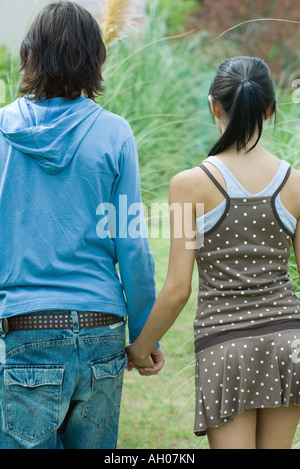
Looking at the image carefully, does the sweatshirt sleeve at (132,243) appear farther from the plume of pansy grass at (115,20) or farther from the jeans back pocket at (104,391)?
the plume of pansy grass at (115,20)

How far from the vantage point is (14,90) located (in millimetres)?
3283

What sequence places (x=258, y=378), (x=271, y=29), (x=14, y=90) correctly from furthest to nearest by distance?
1. (x=271, y=29)
2. (x=14, y=90)
3. (x=258, y=378)

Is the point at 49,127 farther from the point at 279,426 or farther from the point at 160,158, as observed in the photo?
the point at 160,158

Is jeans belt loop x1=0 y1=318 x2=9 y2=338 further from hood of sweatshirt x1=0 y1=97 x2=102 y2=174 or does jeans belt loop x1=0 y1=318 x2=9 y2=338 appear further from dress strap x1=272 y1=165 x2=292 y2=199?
dress strap x1=272 y1=165 x2=292 y2=199

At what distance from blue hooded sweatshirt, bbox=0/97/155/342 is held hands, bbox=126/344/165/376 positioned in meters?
0.26

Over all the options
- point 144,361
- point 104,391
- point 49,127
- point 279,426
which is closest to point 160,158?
point 144,361

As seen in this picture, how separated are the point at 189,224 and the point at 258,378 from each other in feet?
1.59

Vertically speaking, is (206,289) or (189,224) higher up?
(189,224)

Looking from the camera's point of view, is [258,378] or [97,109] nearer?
[258,378]

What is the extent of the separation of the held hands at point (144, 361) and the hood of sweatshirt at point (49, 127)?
68 cm

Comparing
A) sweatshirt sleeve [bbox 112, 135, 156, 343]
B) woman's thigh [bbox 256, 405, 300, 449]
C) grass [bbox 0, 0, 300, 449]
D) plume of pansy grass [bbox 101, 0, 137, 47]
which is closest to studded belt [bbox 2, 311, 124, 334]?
sweatshirt sleeve [bbox 112, 135, 156, 343]

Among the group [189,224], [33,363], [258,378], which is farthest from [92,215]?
[258,378]

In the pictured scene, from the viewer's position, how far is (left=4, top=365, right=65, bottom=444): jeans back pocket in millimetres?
1930

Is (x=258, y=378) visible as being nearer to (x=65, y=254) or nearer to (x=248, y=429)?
(x=248, y=429)
